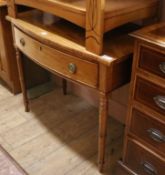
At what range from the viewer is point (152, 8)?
132 cm

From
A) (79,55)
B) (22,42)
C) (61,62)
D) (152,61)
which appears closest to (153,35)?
(152,61)

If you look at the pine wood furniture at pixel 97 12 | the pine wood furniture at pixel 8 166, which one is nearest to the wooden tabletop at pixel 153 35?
the pine wood furniture at pixel 97 12

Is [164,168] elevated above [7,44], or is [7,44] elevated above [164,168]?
[7,44]

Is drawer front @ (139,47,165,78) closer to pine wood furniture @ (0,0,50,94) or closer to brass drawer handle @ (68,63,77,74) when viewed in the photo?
brass drawer handle @ (68,63,77,74)

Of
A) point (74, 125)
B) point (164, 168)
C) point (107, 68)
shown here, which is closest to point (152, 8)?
point (107, 68)

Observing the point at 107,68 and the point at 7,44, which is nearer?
the point at 107,68

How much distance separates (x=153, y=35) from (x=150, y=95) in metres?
0.24

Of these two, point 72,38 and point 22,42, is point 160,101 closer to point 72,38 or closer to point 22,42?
point 72,38

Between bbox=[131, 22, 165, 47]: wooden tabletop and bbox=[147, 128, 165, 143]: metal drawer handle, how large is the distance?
380mm

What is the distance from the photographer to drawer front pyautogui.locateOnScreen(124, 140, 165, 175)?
3.83 ft

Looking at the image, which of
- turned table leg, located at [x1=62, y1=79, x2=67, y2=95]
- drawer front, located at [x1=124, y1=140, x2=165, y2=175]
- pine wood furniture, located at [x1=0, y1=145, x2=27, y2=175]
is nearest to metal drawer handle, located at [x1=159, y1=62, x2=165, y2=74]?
drawer front, located at [x1=124, y1=140, x2=165, y2=175]

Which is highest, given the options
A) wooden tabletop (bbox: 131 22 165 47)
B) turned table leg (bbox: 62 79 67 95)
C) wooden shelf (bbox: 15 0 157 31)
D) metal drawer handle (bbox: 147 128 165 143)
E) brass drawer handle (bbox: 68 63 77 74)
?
wooden shelf (bbox: 15 0 157 31)

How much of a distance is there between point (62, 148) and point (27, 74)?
75 cm

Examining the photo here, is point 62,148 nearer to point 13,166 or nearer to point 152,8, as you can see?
point 13,166
